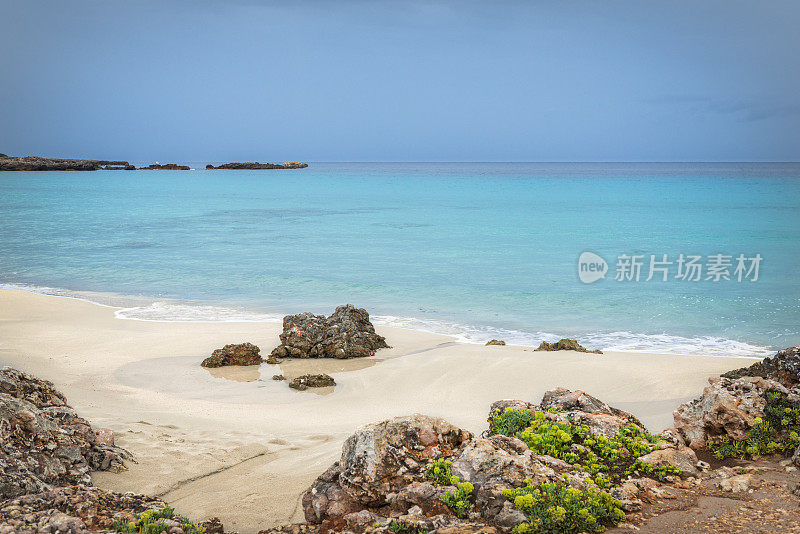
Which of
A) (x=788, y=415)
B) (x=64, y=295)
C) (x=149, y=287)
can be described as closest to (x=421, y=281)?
(x=149, y=287)

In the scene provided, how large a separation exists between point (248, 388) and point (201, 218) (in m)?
38.6

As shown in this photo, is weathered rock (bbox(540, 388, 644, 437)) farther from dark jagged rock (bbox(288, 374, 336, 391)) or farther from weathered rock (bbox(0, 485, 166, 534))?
dark jagged rock (bbox(288, 374, 336, 391))

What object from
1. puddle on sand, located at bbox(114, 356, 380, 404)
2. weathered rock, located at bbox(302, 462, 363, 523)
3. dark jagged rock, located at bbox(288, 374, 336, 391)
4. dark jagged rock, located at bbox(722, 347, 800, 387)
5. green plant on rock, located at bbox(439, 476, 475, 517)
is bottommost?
puddle on sand, located at bbox(114, 356, 380, 404)

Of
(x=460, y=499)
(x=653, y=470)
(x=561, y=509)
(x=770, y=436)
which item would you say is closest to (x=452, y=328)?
(x=770, y=436)

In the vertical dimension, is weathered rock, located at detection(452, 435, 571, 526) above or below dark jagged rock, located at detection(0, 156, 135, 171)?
below

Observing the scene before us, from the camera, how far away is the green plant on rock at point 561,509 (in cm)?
448

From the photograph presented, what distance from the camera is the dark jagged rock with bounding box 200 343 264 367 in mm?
11453

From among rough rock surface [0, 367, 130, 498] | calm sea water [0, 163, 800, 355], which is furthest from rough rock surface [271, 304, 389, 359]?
rough rock surface [0, 367, 130, 498]

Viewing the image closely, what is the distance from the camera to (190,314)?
54.6ft

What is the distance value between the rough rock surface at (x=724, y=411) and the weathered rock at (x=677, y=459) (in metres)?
0.65

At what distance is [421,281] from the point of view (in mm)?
22109

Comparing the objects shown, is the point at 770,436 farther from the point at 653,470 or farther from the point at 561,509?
the point at 561,509

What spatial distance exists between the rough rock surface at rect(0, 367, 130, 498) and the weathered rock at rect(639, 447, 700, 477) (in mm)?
5250

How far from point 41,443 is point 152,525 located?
6.34 feet
